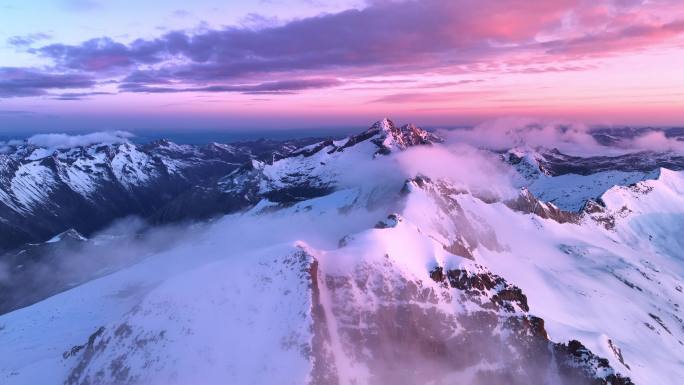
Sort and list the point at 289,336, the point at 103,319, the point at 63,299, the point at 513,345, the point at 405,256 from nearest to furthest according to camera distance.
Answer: the point at 289,336 < the point at 513,345 < the point at 405,256 < the point at 103,319 < the point at 63,299

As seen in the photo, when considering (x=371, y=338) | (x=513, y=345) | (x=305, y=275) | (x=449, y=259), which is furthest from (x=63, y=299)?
(x=513, y=345)

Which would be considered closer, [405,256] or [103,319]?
[405,256]

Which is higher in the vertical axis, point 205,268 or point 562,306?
point 205,268

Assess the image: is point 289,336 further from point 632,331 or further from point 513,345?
point 632,331

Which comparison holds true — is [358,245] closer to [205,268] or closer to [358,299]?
[358,299]

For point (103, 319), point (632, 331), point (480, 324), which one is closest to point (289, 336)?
point (480, 324)

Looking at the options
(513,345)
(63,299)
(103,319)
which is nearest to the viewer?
(513,345)

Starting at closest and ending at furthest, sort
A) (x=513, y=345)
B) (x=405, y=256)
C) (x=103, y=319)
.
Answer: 1. (x=513, y=345)
2. (x=405, y=256)
3. (x=103, y=319)

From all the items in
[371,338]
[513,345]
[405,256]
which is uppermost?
[405,256]

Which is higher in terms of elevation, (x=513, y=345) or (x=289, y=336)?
(x=289, y=336)
